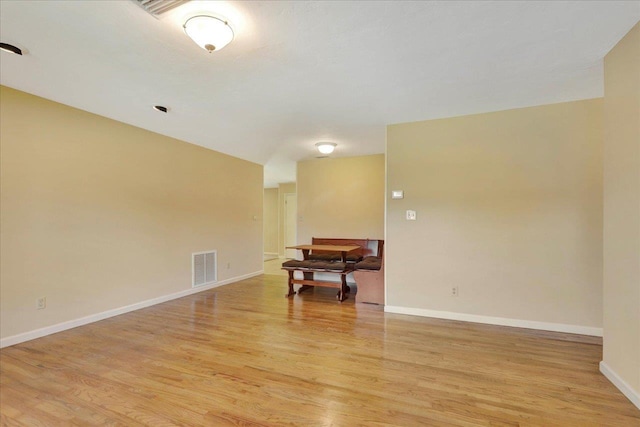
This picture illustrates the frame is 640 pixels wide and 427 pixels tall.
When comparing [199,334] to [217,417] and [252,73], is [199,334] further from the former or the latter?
[252,73]

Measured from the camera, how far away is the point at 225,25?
1.84 meters

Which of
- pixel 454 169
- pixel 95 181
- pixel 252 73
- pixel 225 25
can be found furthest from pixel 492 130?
pixel 95 181

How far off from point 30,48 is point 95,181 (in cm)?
156

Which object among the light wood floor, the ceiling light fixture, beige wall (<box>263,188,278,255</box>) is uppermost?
the ceiling light fixture

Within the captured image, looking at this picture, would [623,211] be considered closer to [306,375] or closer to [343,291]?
[306,375]

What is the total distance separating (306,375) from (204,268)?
3.29m

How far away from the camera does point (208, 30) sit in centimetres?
181

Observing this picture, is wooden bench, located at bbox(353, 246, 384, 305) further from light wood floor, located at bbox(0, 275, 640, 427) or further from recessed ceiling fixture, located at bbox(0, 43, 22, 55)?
recessed ceiling fixture, located at bbox(0, 43, 22, 55)

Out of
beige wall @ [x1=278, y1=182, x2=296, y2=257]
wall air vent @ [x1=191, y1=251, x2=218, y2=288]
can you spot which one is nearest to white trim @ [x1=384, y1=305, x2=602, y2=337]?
wall air vent @ [x1=191, y1=251, x2=218, y2=288]

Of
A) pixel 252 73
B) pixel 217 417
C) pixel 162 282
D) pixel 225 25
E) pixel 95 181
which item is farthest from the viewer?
pixel 162 282

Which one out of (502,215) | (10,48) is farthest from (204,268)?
(502,215)

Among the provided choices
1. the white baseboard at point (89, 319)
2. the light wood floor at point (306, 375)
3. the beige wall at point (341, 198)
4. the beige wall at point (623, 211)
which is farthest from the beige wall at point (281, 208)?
the beige wall at point (623, 211)

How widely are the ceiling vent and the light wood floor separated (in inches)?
93.7

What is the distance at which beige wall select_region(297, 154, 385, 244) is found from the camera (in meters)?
5.45
